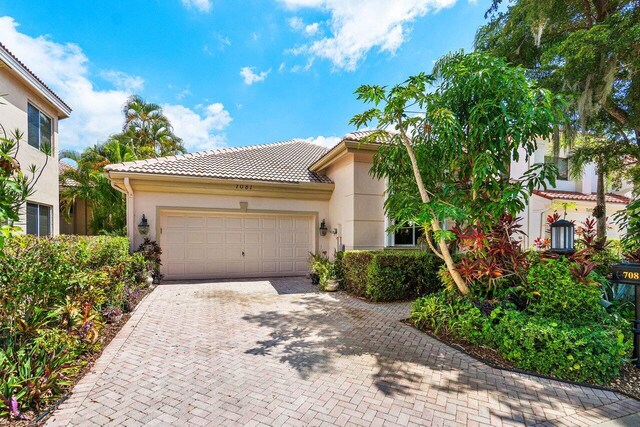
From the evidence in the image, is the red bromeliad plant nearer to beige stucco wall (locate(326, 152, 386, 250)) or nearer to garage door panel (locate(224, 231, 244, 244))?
beige stucco wall (locate(326, 152, 386, 250))

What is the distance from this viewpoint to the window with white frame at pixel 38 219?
973 centimetres

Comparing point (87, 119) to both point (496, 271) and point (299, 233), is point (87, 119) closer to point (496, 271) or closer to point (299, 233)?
point (299, 233)

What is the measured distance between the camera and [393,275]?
316 inches

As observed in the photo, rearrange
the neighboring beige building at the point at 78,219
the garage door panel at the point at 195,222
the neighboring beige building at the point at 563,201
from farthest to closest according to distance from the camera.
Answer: the neighboring beige building at the point at 78,219 < the neighboring beige building at the point at 563,201 < the garage door panel at the point at 195,222

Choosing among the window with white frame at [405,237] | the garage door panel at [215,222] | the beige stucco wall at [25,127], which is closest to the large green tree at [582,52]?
the window with white frame at [405,237]

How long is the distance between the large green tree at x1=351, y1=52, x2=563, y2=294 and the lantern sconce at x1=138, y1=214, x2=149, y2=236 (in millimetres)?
8218

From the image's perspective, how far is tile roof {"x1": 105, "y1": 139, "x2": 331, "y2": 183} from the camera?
1028 cm

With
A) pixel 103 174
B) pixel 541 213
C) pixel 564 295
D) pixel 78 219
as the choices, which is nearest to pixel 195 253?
pixel 103 174

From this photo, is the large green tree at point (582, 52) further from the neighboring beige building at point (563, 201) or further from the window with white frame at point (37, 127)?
the window with white frame at point (37, 127)

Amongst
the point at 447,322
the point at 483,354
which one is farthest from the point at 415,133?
the point at 483,354

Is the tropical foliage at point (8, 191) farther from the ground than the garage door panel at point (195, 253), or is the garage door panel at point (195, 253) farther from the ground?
the tropical foliage at point (8, 191)

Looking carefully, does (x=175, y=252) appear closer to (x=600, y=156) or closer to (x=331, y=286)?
(x=331, y=286)

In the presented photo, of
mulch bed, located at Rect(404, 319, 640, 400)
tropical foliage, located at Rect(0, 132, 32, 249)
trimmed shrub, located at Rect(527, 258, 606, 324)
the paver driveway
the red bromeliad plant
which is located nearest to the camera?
tropical foliage, located at Rect(0, 132, 32, 249)

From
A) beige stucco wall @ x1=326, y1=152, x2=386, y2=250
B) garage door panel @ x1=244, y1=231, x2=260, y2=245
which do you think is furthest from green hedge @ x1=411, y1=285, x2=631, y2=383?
garage door panel @ x1=244, y1=231, x2=260, y2=245
